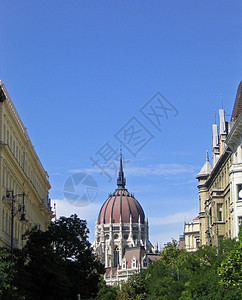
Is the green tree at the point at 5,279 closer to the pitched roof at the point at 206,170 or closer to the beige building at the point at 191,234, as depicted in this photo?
the pitched roof at the point at 206,170

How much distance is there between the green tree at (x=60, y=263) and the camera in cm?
5456

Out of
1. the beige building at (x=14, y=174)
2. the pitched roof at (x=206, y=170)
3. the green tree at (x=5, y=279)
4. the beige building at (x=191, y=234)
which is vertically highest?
the pitched roof at (x=206, y=170)

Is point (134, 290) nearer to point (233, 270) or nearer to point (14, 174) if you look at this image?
point (14, 174)

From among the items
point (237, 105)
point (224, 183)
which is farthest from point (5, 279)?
point (224, 183)

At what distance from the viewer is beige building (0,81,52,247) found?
172 ft

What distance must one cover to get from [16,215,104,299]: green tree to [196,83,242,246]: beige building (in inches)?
442

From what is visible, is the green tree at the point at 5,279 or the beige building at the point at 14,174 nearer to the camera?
the green tree at the point at 5,279

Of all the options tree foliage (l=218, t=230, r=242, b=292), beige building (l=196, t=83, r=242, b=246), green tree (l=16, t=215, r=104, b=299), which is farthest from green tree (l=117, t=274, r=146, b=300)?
tree foliage (l=218, t=230, r=242, b=292)

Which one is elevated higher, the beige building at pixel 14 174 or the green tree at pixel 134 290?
the beige building at pixel 14 174

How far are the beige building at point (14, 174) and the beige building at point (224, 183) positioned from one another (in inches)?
692

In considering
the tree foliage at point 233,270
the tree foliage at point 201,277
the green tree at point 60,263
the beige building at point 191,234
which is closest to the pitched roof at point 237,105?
the tree foliage at point 201,277

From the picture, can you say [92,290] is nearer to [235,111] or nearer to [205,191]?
[235,111]

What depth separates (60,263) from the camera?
56.7m

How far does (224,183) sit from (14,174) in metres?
27.7
